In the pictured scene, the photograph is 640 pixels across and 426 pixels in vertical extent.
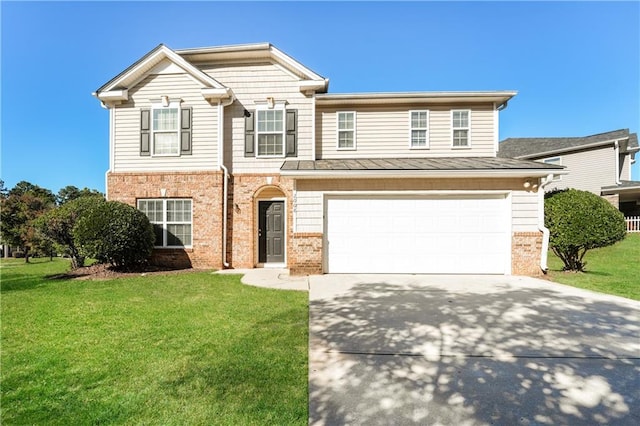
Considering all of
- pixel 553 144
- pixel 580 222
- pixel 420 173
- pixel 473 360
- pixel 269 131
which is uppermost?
pixel 553 144

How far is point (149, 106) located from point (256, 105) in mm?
3795

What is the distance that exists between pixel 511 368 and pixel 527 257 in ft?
21.6

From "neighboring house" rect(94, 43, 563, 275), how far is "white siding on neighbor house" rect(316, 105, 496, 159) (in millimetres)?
41

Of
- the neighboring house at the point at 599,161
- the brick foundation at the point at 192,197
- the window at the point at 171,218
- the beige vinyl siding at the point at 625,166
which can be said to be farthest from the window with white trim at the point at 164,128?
the beige vinyl siding at the point at 625,166

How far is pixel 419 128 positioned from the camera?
443 inches

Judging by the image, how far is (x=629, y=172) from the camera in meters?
20.1

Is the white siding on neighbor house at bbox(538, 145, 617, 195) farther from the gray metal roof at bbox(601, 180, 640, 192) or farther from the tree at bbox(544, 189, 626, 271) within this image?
the tree at bbox(544, 189, 626, 271)

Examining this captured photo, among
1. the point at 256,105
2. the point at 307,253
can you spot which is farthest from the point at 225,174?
the point at 307,253

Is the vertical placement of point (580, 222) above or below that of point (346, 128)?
below

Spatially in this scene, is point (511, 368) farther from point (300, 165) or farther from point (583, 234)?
point (583, 234)

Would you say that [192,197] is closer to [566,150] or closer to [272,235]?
[272,235]

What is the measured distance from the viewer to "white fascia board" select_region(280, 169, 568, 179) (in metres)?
8.23

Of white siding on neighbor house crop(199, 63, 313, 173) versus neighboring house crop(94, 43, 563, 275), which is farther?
white siding on neighbor house crop(199, 63, 313, 173)

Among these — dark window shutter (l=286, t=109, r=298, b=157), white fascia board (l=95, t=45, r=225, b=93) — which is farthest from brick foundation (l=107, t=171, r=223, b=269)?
white fascia board (l=95, t=45, r=225, b=93)
